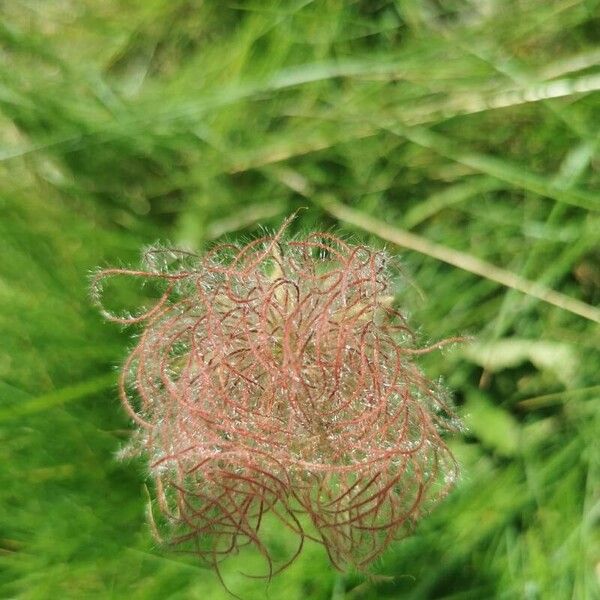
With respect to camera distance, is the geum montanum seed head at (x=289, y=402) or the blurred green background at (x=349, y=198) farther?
the blurred green background at (x=349, y=198)

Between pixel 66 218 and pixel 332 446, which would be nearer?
pixel 332 446

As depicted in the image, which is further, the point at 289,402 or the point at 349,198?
the point at 349,198

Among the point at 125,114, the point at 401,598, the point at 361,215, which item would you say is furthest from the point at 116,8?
the point at 401,598

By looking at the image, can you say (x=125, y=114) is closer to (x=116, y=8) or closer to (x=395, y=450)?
(x=116, y=8)

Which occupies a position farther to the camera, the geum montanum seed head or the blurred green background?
the blurred green background

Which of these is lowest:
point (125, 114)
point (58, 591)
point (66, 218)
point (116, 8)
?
point (58, 591)
